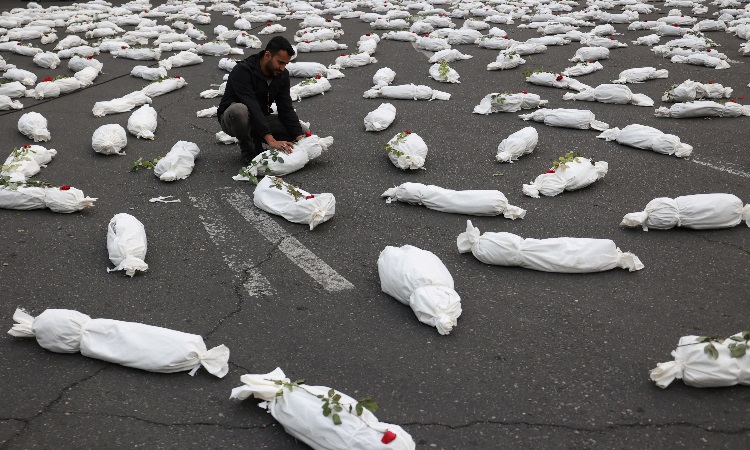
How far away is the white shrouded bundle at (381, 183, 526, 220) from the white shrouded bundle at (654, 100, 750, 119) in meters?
3.18

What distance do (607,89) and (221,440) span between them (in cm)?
644

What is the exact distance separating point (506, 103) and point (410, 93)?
1.29 meters

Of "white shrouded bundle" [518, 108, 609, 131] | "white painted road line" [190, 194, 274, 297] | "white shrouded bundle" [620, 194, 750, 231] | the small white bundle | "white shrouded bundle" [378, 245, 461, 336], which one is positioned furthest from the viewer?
the small white bundle

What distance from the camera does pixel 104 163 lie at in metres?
6.31

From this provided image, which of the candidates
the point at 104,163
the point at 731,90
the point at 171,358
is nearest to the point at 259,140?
the point at 104,163

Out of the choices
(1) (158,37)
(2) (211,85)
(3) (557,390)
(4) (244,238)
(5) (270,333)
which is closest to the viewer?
(3) (557,390)

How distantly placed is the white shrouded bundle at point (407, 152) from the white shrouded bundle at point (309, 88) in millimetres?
2680

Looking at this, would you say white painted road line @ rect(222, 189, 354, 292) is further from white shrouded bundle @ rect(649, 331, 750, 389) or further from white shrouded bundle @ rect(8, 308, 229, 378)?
white shrouded bundle @ rect(649, 331, 750, 389)

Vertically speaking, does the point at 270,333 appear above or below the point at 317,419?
below

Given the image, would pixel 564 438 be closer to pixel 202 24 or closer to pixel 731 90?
pixel 731 90

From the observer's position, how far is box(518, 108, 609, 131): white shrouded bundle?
6.86 metres

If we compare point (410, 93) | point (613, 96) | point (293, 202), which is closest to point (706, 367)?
point (293, 202)

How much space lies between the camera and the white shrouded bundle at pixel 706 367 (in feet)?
9.94

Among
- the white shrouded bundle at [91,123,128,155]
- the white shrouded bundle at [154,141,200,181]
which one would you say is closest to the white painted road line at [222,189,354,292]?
the white shrouded bundle at [154,141,200,181]
